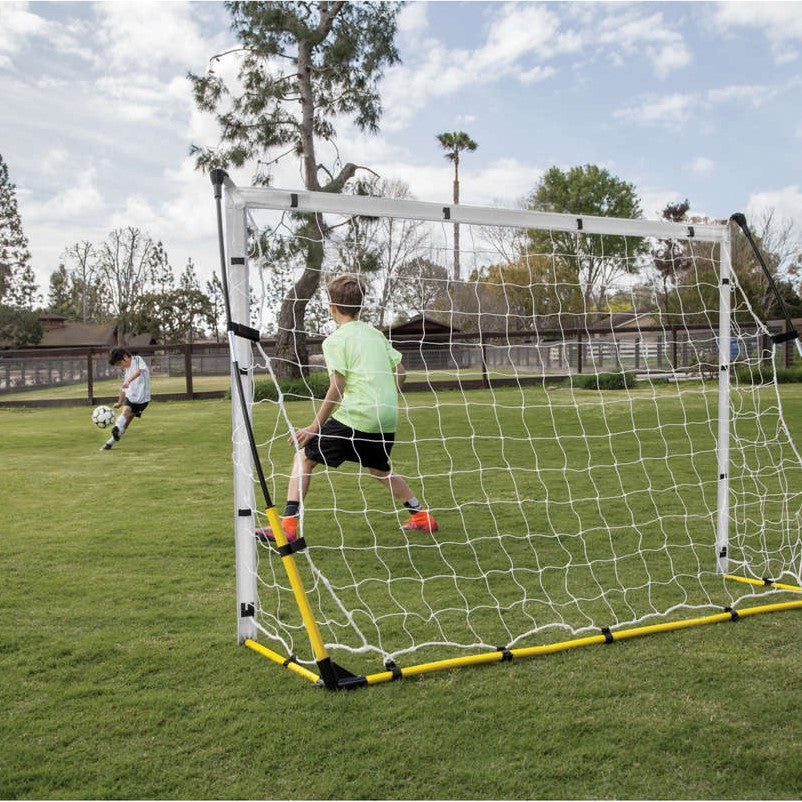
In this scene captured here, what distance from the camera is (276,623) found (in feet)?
12.2

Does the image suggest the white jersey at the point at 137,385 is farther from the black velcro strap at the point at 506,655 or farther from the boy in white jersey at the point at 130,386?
the black velcro strap at the point at 506,655

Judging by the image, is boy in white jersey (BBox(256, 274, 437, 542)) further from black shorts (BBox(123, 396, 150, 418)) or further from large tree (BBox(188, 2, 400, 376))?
large tree (BBox(188, 2, 400, 376))

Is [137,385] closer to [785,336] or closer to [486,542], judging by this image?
[486,542]

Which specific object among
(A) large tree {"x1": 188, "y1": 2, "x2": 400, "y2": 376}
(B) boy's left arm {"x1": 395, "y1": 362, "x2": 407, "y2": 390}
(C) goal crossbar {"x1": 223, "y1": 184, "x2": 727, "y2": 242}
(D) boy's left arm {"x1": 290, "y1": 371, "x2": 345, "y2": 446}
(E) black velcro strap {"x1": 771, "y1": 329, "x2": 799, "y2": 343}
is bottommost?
(D) boy's left arm {"x1": 290, "y1": 371, "x2": 345, "y2": 446}

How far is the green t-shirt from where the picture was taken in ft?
14.9

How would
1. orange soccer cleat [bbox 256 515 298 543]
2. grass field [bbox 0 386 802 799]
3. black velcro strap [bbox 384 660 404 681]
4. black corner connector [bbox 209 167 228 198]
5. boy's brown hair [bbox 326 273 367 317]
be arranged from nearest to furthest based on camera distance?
grass field [bbox 0 386 802 799] → black velcro strap [bbox 384 660 404 681] → black corner connector [bbox 209 167 228 198] → boy's brown hair [bbox 326 273 367 317] → orange soccer cleat [bbox 256 515 298 543]

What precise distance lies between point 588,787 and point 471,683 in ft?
2.60

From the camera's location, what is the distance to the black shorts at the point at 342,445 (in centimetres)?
468

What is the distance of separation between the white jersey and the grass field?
23.5ft

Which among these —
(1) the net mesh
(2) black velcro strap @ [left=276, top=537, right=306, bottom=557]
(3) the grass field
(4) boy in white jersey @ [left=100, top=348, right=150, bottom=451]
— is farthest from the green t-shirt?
(4) boy in white jersey @ [left=100, top=348, right=150, bottom=451]

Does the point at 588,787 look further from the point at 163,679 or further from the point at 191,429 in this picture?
the point at 191,429

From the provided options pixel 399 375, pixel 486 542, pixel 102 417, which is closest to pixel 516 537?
pixel 486 542

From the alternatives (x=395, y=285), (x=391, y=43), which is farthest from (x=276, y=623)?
(x=391, y=43)

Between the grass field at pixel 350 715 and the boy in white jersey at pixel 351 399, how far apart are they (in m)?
0.92
